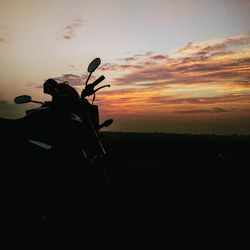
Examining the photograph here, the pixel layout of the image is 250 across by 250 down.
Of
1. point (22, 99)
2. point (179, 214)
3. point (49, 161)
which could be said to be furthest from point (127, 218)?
point (22, 99)

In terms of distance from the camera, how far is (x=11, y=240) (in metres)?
5.16

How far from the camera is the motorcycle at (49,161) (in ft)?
14.8

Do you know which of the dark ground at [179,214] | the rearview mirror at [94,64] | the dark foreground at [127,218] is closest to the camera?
the dark foreground at [127,218]

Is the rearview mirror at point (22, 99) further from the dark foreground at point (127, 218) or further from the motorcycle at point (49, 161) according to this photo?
the dark foreground at point (127, 218)

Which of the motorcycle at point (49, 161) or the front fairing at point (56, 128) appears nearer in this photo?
the motorcycle at point (49, 161)

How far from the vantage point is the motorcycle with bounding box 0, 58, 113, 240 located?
451 centimetres

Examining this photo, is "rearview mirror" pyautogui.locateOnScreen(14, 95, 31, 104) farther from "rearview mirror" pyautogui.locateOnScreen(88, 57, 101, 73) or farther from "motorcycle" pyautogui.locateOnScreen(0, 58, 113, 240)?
"rearview mirror" pyautogui.locateOnScreen(88, 57, 101, 73)

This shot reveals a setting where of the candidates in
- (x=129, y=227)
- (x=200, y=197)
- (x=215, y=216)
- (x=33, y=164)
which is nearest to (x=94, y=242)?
(x=129, y=227)

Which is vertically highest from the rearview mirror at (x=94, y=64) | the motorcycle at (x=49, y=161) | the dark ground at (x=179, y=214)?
the rearview mirror at (x=94, y=64)

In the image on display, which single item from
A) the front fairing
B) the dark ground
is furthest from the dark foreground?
the front fairing

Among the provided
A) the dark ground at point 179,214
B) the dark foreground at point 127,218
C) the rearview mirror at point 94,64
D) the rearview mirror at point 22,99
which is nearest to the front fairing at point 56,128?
the dark foreground at point 127,218

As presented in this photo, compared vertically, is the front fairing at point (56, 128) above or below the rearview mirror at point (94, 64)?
below

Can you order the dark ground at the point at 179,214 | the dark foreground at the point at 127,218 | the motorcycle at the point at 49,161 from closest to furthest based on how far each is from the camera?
1. the motorcycle at the point at 49,161
2. the dark foreground at the point at 127,218
3. the dark ground at the point at 179,214

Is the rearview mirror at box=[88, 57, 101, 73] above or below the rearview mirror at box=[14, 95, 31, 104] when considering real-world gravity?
above
